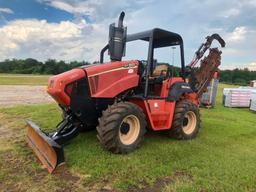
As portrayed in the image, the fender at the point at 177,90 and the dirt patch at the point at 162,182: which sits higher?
the fender at the point at 177,90

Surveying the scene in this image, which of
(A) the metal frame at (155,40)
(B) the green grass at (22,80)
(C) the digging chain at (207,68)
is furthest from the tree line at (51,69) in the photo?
(A) the metal frame at (155,40)

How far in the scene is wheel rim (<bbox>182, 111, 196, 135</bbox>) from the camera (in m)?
6.96

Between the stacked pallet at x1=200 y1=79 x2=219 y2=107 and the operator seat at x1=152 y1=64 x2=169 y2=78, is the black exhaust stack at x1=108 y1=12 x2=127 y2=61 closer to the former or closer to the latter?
the operator seat at x1=152 y1=64 x2=169 y2=78

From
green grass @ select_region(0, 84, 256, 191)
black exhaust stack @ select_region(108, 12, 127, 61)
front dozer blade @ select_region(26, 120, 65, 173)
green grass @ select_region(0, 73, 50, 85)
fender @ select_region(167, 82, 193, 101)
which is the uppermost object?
black exhaust stack @ select_region(108, 12, 127, 61)

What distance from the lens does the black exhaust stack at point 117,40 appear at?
5.85 m

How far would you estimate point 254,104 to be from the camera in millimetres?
14359

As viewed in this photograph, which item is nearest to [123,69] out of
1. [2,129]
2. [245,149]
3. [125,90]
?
[125,90]

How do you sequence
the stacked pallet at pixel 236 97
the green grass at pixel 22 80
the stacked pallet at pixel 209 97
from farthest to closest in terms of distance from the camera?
1. the green grass at pixel 22 80
2. the stacked pallet at pixel 236 97
3. the stacked pallet at pixel 209 97

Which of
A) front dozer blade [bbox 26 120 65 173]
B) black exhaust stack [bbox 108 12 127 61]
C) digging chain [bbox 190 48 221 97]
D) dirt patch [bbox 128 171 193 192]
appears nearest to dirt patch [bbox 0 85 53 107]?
front dozer blade [bbox 26 120 65 173]

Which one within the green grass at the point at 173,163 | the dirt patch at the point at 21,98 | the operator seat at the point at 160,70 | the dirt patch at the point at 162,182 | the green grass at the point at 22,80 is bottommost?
the green grass at the point at 22,80

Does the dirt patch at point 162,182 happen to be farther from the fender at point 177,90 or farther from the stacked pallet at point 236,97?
the stacked pallet at point 236,97

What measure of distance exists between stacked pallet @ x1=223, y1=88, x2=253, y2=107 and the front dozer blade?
39.9 feet

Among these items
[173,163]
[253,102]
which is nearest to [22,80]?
[253,102]

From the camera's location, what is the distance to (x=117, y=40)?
586 centimetres
